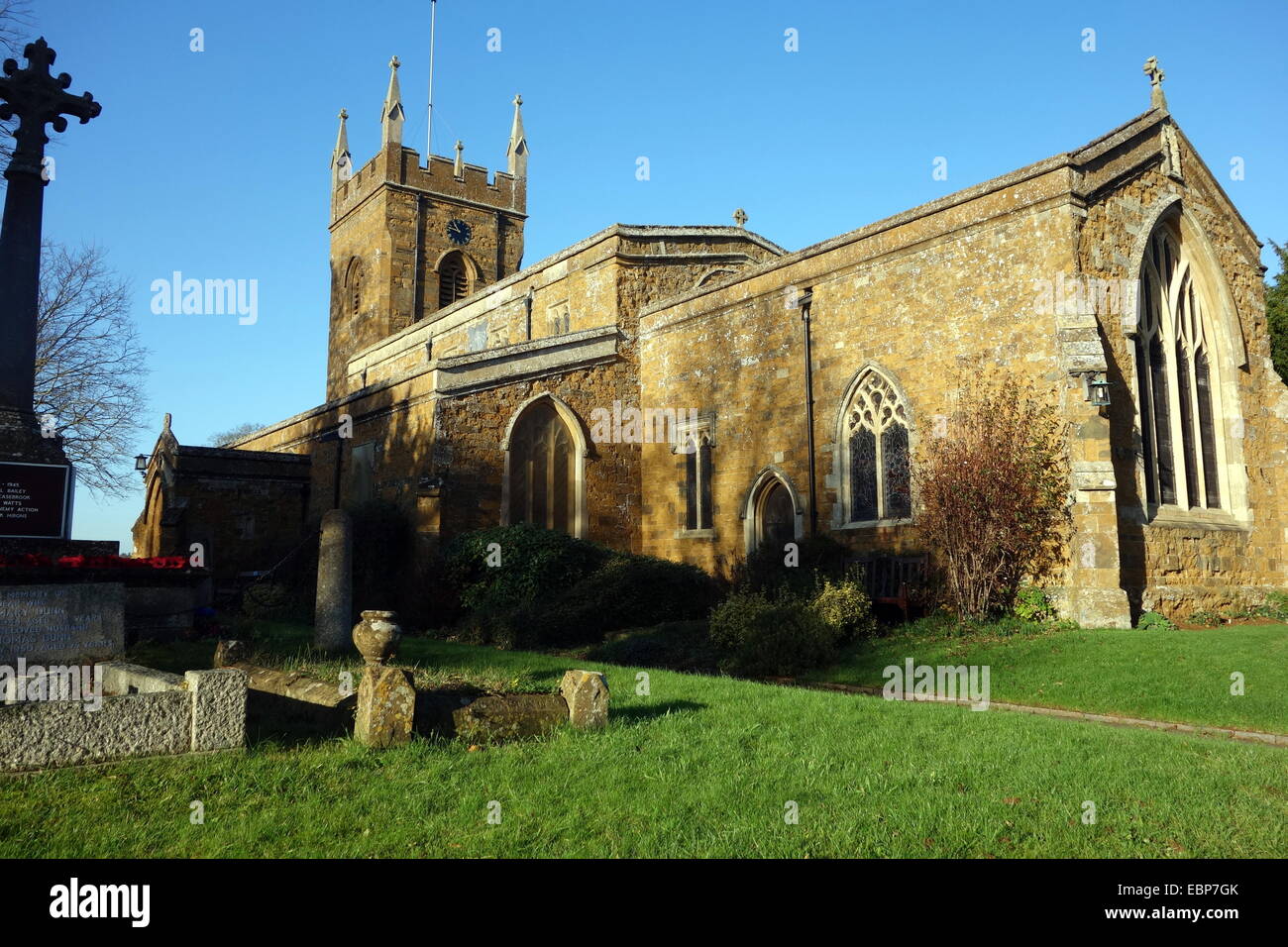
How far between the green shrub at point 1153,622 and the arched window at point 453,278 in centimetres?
2764

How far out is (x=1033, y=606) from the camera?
44.1 feet

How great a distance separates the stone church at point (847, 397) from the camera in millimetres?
14156

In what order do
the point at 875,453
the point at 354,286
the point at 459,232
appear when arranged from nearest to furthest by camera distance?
1. the point at 875,453
2. the point at 459,232
3. the point at 354,286

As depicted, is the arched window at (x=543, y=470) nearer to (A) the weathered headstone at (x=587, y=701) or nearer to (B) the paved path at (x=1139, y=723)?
(B) the paved path at (x=1139, y=723)

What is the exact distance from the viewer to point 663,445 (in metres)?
21.2

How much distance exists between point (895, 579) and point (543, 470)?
8.38 metres

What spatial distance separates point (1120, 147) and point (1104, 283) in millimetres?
2584

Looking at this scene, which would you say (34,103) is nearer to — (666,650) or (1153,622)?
(666,650)

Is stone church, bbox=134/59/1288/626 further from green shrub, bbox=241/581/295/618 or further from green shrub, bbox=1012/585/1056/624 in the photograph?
green shrub, bbox=241/581/295/618

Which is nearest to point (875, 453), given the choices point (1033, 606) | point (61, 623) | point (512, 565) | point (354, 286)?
point (1033, 606)

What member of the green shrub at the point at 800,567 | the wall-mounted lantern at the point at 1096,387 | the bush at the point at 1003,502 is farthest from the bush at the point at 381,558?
the wall-mounted lantern at the point at 1096,387
